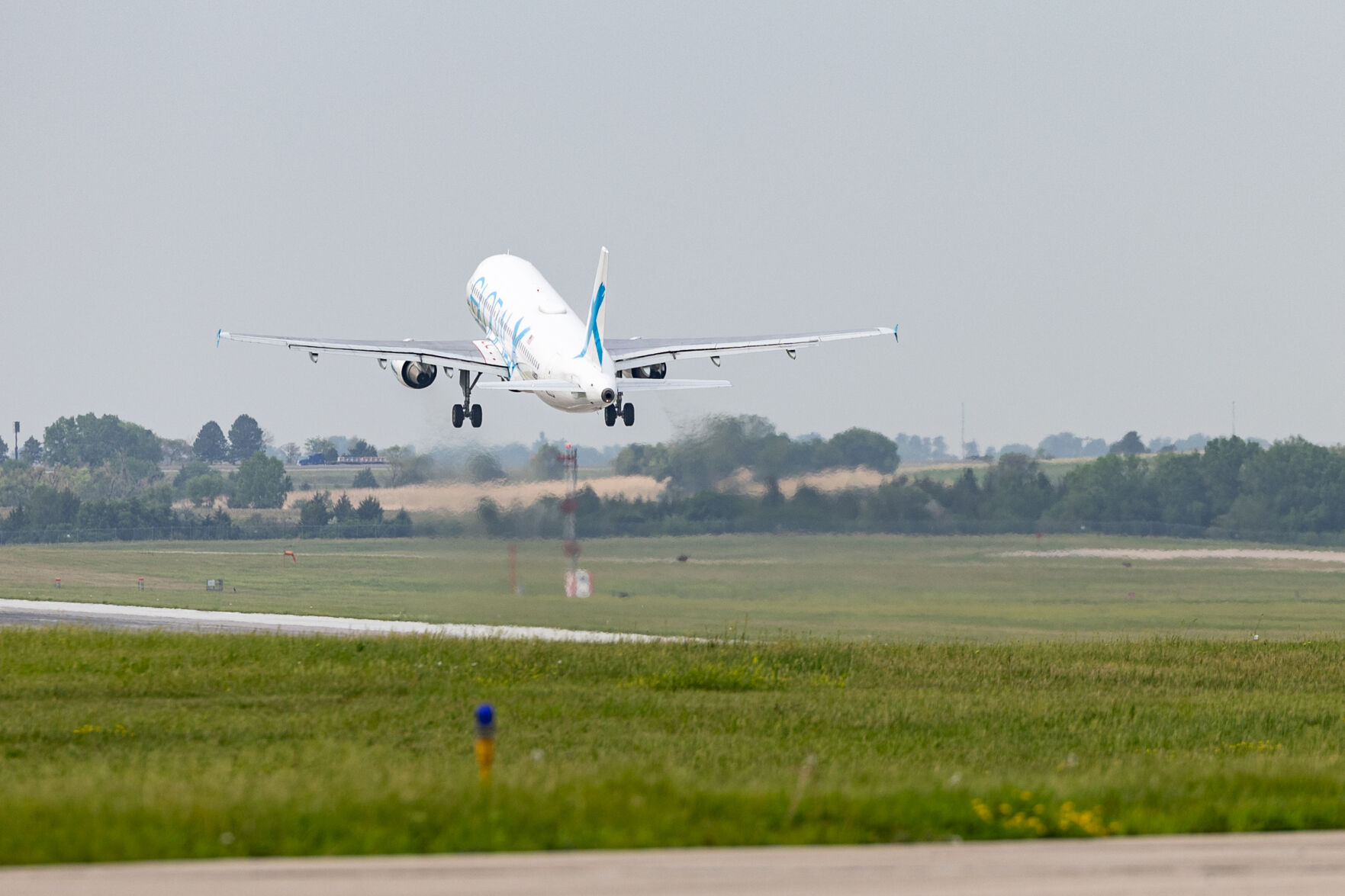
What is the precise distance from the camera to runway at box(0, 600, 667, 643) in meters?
60.5

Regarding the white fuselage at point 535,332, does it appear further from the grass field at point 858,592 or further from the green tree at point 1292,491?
the green tree at point 1292,491

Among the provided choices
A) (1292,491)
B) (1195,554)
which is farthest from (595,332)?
(1292,491)

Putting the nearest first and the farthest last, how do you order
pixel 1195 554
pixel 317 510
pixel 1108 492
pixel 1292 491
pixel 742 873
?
pixel 742 873
pixel 1108 492
pixel 1195 554
pixel 1292 491
pixel 317 510

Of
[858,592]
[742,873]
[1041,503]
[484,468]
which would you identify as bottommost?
[742,873]

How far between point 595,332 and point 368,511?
203ft

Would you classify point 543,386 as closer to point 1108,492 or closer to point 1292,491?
point 1108,492

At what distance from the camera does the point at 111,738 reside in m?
28.2

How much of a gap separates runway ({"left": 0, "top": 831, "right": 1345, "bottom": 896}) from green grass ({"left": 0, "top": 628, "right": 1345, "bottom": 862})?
2.13 ft

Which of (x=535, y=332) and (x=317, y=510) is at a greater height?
(x=535, y=332)

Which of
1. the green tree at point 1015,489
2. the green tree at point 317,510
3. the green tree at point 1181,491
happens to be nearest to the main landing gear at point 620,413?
the green tree at point 1015,489

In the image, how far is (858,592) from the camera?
6475 centimetres

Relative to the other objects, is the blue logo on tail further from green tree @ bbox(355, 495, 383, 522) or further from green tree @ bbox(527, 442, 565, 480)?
green tree @ bbox(355, 495, 383, 522)

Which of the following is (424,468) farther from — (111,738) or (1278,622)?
(1278,622)

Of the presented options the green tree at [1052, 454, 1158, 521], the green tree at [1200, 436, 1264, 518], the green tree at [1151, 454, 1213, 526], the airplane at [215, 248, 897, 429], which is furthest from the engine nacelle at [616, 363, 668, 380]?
the green tree at [1200, 436, 1264, 518]
